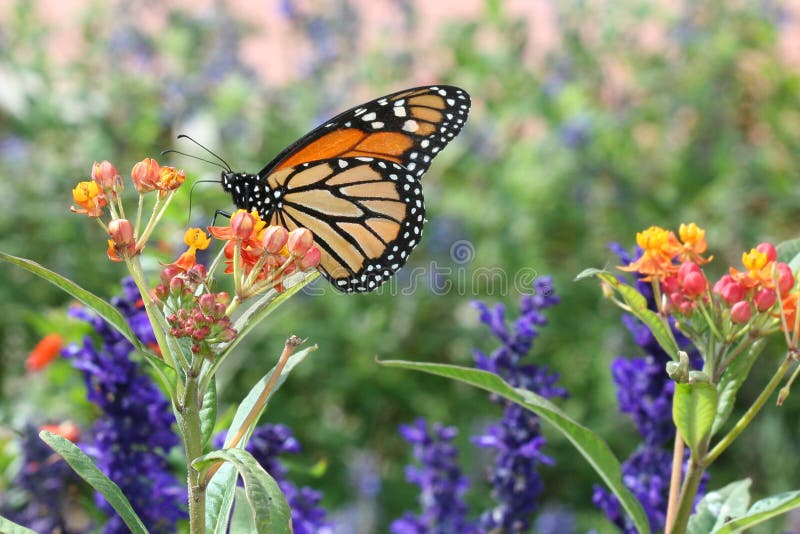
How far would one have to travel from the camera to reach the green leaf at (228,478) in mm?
1260

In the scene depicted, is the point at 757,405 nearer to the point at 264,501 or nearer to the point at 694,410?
the point at 694,410

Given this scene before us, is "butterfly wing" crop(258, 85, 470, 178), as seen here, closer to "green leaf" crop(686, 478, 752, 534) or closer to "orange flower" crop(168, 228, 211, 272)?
"orange flower" crop(168, 228, 211, 272)

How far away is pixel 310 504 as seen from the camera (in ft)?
5.89

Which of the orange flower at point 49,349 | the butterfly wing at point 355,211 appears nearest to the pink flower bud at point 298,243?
the butterfly wing at point 355,211

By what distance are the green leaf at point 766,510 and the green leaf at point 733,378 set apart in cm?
13

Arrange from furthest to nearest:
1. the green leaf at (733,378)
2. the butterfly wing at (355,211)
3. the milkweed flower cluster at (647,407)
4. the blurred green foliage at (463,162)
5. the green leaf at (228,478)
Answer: the blurred green foliage at (463,162)
the butterfly wing at (355,211)
the milkweed flower cluster at (647,407)
the green leaf at (733,378)
the green leaf at (228,478)

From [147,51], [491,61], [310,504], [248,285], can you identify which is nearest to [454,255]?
[491,61]

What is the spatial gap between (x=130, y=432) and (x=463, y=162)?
3.27 meters

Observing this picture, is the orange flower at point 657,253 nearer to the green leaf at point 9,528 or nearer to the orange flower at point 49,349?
the green leaf at point 9,528

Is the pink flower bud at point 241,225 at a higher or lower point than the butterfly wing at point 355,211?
lower

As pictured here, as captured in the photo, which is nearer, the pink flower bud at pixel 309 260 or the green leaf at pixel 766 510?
the green leaf at pixel 766 510

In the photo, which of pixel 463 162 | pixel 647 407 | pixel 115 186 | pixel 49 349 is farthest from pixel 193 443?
pixel 463 162

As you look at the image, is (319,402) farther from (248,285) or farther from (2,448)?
(248,285)

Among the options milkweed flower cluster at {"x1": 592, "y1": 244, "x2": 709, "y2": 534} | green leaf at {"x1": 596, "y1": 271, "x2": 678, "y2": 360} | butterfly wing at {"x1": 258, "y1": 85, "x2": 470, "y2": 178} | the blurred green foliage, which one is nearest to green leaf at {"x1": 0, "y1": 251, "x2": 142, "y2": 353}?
green leaf at {"x1": 596, "y1": 271, "x2": 678, "y2": 360}
